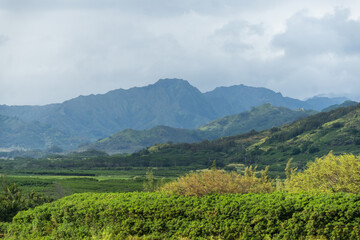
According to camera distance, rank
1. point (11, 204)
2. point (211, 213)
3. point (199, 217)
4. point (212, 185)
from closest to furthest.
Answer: point (211, 213) → point (199, 217) → point (212, 185) → point (11, 204)

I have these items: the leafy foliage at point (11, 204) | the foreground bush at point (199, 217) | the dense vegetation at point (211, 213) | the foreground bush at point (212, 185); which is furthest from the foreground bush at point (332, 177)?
the leafy foliage at point (11, 204)

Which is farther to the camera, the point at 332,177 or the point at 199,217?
the point at 332,177

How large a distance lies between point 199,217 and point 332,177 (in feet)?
36.2

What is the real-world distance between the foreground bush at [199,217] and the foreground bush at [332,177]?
645 cm

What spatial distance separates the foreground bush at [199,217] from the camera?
14.9 m

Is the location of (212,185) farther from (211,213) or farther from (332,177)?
(332,177)

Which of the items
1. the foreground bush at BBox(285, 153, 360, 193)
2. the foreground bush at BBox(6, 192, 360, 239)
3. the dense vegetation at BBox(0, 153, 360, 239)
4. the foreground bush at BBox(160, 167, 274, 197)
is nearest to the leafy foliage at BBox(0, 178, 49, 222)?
the dense vegetation at BBox(0, 153, 360, 239)

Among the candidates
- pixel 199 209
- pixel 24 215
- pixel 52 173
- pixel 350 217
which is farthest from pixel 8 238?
pixel 52 173

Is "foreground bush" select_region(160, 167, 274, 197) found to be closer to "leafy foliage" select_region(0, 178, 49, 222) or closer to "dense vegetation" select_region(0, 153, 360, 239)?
"dense vegetation" select_region(0, 153, 360, 239)

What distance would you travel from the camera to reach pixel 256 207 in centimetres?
1638

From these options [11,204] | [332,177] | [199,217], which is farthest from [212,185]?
[11,204]

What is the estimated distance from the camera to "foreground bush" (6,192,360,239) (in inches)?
588

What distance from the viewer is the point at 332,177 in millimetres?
24625

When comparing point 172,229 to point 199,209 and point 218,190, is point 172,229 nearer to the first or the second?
point 199,209
